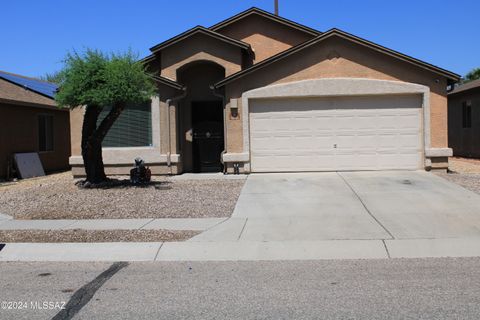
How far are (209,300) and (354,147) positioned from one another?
40.3 ft

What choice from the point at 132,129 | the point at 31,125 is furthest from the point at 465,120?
the point at 31,125

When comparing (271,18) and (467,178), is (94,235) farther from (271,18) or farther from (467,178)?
(271,18)

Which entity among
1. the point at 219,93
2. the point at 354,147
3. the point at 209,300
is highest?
the point at 219,93

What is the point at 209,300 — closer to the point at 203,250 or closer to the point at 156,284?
the point at 156,284

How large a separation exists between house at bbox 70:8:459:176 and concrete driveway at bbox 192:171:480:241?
4.88 feet

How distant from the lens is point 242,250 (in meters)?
8.36

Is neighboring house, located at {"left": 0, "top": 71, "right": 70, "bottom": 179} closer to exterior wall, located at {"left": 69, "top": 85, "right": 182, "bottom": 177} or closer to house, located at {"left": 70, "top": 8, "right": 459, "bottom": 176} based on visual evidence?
exterior wall, located at {"left": 69, "top": 85, "right": 182, "bottom": 177}

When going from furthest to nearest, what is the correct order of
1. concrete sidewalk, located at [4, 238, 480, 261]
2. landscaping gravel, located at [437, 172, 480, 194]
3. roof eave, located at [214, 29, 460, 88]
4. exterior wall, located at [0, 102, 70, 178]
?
exterior wall, located at [0, 102, 70, 178], roof eave, located at [214, 29, 460, 88], landscaping gravel, located at [437, 172, 480, 194], concrete sidewalk, located at [4, 238, 480, 261]

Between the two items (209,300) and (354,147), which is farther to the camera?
(354,147)

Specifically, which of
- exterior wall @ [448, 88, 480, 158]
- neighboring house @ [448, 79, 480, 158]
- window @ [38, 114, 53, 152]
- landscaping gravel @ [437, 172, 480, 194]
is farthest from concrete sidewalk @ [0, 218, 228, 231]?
exterior wall @ [448, 88, 480, 158]

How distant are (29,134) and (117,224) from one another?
13.4 metres

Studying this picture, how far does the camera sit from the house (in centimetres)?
1712

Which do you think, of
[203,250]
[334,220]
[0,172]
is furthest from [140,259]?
[0,172]

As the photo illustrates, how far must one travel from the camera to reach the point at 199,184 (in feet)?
51.5
